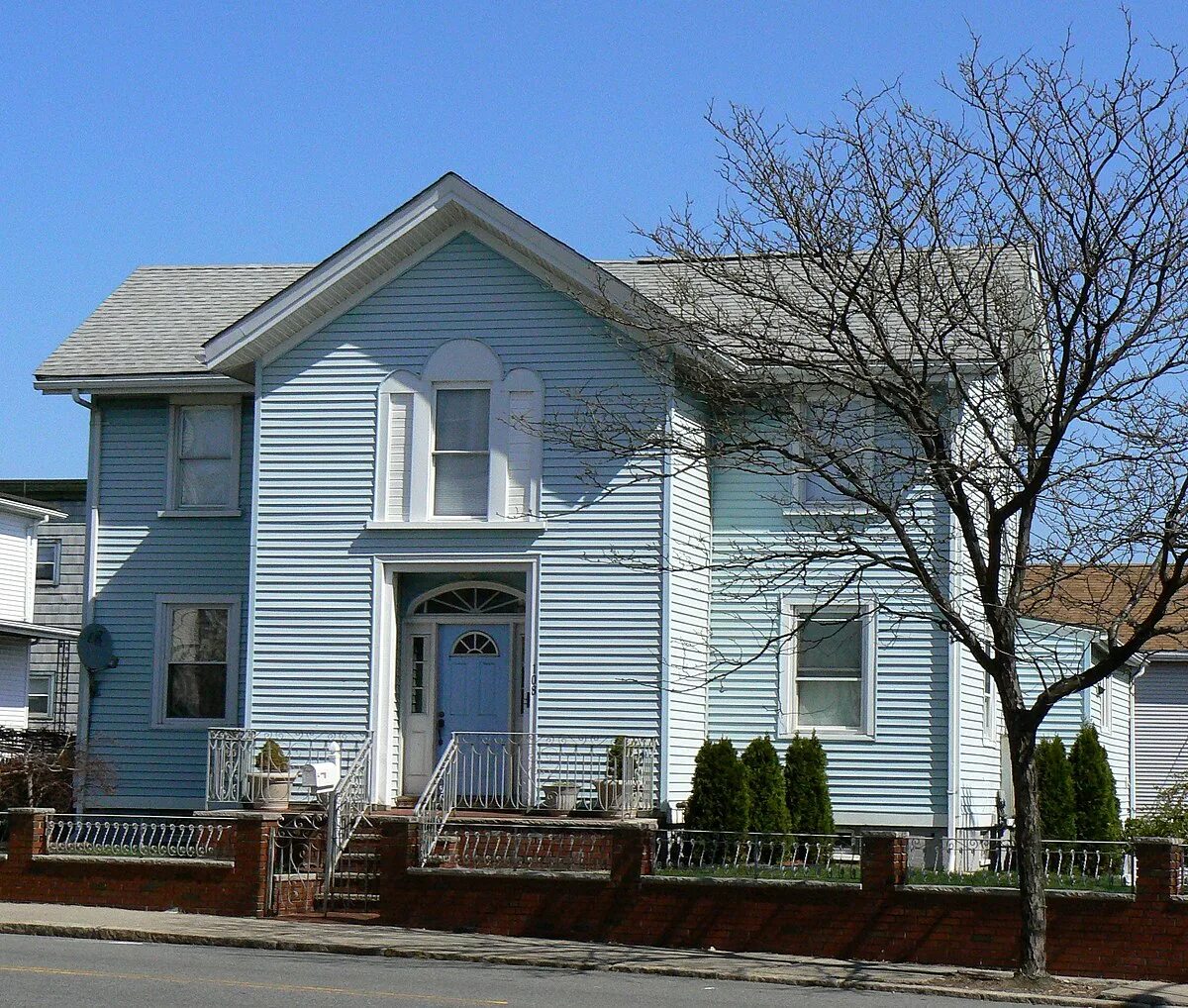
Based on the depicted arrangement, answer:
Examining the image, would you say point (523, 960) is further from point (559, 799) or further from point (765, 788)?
point (765, 788)

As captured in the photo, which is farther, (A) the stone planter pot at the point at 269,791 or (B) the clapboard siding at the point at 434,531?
(B) the clapboard siding at the point at 434,531

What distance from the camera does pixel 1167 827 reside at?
857 inches

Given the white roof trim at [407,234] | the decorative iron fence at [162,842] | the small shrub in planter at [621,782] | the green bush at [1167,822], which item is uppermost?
the white roof trim at [407,234]

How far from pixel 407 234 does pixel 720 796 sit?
8341 millimetres

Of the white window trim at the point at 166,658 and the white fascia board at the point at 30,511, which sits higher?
the white fascia board at the point at 30,511

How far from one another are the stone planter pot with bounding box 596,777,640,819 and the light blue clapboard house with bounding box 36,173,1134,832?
26 cm

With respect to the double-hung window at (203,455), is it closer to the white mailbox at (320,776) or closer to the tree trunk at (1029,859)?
the white mailbox at (320,776)

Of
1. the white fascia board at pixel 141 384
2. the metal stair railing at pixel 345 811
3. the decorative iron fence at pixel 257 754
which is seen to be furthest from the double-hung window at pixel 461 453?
the white fascia board at pixel 141 384

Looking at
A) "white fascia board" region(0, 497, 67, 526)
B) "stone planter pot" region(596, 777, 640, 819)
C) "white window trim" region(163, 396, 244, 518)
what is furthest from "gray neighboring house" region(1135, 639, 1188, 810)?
"white fascia board" region(0, 497, 67, 526)

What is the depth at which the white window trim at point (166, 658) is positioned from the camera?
976 inches

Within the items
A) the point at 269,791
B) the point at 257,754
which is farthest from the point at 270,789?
the point at 257,754

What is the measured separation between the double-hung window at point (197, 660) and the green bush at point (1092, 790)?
11879 millimetres

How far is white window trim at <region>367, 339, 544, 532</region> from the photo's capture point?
22375mm

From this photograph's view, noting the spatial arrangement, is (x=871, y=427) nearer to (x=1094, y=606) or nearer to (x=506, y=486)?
(x=506, y=486)
